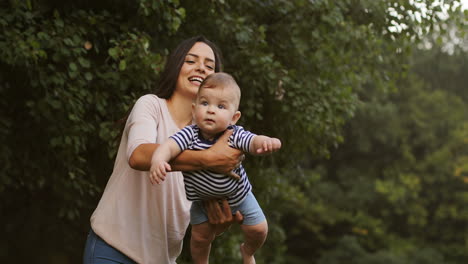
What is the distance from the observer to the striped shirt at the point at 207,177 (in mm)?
2494

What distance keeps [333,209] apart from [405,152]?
2623 millimetres

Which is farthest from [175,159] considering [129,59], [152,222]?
[129,59]

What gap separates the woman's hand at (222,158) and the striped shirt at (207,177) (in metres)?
0.03

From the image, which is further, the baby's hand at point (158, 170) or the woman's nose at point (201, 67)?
Answer: the woman's nose at point (201, 67)

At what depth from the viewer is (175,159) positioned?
8.03ft

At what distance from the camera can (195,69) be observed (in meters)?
3.04

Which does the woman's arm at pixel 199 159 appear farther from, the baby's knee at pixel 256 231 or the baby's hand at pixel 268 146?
the baby's knee at pixel 256 231

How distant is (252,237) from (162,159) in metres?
0.62

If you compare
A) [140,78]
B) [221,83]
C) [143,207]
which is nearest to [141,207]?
[143,207]

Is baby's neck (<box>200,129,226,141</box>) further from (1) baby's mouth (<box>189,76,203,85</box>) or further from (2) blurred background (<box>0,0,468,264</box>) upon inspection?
(2) blurred background (<box>0,0,468,264</box>)

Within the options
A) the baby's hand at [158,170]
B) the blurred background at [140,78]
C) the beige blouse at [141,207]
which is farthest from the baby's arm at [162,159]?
the blurred background at [140,78]

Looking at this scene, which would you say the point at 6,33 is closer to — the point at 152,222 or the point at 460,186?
the point at 152,222

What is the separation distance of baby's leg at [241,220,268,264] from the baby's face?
43cm

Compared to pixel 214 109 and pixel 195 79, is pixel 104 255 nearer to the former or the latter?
pixel 214 109
